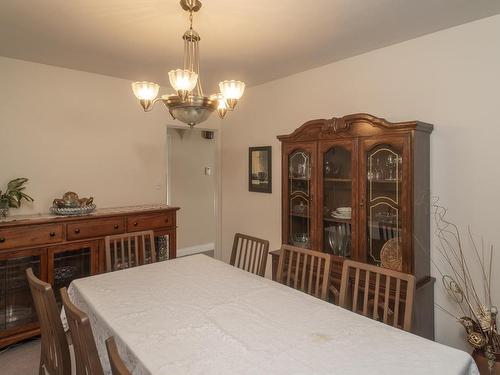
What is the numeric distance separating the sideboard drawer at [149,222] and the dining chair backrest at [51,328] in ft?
4.92

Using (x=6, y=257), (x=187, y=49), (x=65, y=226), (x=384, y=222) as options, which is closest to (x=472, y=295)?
(x=384, y=222)

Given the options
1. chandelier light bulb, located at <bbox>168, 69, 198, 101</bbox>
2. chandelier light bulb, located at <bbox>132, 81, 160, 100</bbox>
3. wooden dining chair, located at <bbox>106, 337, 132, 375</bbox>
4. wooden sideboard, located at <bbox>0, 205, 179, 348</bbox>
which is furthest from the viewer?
wooden sideboard, located at <bbox>0, 205, 179, 348</bbox>

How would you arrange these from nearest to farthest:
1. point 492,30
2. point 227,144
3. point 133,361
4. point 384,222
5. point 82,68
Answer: point 133,361 → point 492,30 → point 384,222 → point 82,68 → point 227,144

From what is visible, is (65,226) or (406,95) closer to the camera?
(406,95)

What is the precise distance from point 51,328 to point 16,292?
4.95 ft

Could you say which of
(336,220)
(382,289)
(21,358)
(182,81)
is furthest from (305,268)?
(21,358)

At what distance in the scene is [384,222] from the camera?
236 centimetres

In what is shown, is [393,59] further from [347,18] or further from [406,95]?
[347,18]

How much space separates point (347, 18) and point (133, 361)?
224cm

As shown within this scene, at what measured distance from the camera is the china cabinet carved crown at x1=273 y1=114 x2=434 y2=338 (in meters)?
2.19

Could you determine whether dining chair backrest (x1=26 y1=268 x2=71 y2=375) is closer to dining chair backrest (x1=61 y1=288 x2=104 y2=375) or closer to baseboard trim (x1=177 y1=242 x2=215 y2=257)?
dining chair backrest (x1=61 y1=288 x2=104 y2=375)

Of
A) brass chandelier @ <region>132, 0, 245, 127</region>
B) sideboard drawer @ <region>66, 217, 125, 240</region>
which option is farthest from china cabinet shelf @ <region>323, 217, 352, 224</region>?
sideboard drawer @ <region>66, 217, 125, 240</region>

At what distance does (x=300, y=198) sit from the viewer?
2.93 meters

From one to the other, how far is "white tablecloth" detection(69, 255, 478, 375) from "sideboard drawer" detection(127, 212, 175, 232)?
1146 millimetres
